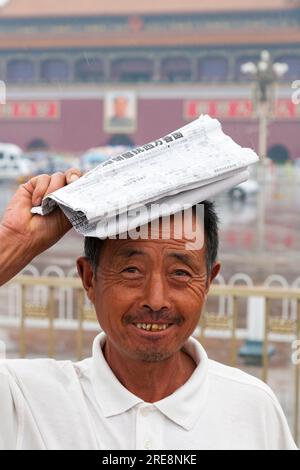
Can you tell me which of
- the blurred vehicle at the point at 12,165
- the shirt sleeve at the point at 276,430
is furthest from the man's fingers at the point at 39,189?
the blurred vehicle at the point at 12,165

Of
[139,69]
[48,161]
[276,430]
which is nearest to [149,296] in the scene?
[276,430]

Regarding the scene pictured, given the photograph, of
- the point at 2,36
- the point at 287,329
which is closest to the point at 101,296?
the point at 287,329

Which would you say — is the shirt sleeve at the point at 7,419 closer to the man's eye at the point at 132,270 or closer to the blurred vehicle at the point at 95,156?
the man's eye at the point at 132,270

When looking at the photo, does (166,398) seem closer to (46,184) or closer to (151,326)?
(151,326)

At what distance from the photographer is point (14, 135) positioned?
75.6 ft

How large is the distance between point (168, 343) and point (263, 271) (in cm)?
704

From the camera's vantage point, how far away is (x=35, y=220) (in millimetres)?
773

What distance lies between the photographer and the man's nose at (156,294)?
76cm

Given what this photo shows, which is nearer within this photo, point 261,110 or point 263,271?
point 263,271

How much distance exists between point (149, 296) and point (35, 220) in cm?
15

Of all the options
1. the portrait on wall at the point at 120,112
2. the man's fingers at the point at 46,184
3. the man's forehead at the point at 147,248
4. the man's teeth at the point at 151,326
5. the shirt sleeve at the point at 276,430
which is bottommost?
the shirt sleeve at the point at 276,430

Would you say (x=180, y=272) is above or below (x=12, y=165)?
below

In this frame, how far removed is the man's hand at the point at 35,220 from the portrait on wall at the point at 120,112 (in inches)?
869
